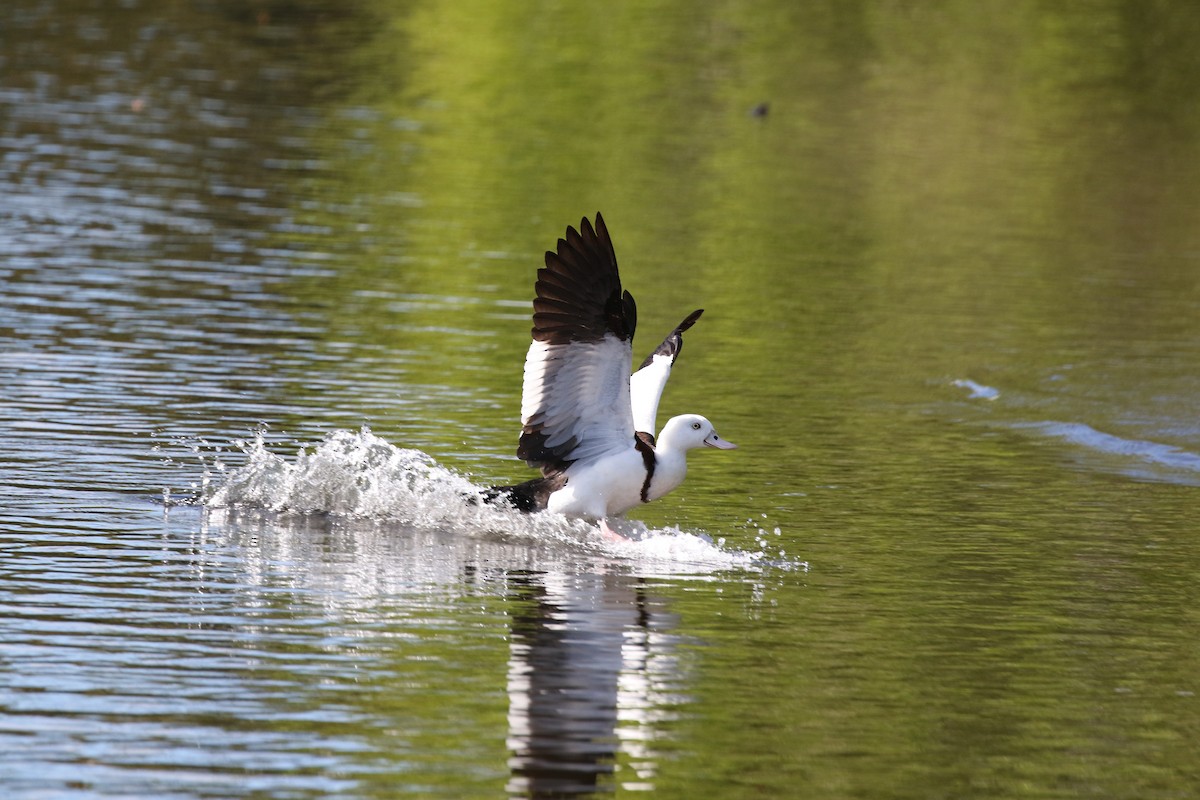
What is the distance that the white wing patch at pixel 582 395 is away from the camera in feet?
34.4

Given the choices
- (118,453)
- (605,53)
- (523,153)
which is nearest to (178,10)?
(605,53)

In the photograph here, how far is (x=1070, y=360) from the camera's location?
17391 mm

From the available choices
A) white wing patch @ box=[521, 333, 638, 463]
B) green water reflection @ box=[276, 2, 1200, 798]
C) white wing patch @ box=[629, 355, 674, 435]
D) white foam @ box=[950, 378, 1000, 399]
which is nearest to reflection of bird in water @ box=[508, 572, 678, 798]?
green water reflection @ box=[276, 2, 1200, 798]

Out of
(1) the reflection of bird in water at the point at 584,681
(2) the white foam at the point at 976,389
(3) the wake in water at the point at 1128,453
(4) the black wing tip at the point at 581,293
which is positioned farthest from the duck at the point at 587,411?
(2) the white foam at the point at 976,389

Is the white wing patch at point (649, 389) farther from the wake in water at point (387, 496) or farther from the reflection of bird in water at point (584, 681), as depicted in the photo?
the reflection of bird in water at point (584, 681)

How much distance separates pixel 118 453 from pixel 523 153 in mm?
18096

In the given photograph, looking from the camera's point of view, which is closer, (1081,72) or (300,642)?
(300,642)

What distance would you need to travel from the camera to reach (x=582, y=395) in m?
10.7

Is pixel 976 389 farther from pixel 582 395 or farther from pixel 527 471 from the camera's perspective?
pixel 582 395

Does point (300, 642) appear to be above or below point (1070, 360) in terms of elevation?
below

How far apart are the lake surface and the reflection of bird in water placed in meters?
0.03

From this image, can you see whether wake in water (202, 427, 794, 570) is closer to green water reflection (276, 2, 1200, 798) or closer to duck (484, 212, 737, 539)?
duck (484, 212, 737, 539)

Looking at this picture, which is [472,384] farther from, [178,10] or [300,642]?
[178,10]

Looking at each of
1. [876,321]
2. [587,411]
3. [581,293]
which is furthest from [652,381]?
[876,321]
